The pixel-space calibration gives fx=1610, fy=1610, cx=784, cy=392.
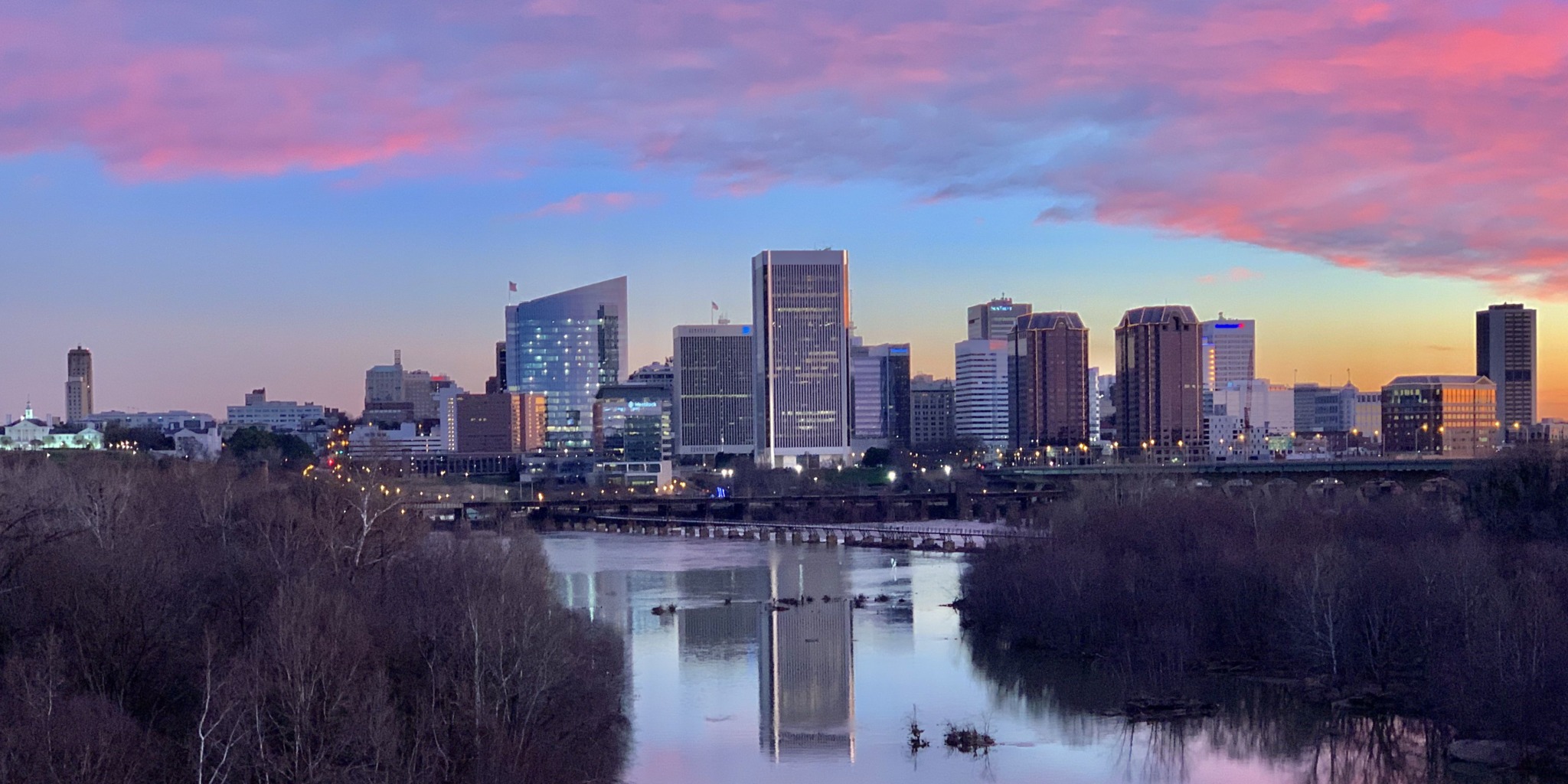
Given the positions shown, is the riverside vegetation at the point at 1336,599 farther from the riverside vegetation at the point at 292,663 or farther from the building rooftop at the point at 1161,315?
the building rooftop at the point at 1161,315

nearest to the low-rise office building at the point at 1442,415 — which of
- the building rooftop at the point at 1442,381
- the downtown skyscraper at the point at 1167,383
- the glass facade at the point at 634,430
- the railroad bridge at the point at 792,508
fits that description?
the building rooftop at the point at 1442,381

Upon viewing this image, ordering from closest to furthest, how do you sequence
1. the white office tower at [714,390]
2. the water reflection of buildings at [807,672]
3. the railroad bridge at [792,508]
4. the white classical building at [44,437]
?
the water reflection of buildings at [807,672], the railroad bridge at [792,508], the white classical building at [44,437], the white office tower at [714,390]

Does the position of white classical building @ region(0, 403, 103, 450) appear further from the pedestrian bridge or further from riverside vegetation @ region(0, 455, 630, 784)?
riverside vegetation @ region(0, 455, 630, 784)

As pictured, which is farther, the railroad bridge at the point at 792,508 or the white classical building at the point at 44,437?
the white classical building at the point at 44,437

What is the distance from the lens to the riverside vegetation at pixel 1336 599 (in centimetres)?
2855

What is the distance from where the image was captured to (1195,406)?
162 m

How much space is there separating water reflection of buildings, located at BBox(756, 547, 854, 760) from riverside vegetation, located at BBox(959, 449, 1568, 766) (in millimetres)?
4382

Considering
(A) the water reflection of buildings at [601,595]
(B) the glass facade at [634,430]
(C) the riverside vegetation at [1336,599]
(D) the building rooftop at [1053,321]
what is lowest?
(A) the water reflection of buildings at [601,595]

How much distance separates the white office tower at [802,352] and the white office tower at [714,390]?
1514cm

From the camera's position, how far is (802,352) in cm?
17188

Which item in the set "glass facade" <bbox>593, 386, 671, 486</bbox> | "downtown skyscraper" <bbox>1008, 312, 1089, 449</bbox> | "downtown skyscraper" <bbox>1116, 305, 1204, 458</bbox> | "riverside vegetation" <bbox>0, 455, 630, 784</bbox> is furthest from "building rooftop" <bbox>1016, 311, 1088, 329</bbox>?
"riverside vegetation" <bbox>0, 455, 630, 784</bbox>

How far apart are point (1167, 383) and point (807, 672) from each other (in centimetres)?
12861

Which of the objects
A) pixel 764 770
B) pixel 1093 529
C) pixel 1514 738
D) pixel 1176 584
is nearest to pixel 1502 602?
pixel 1514 738

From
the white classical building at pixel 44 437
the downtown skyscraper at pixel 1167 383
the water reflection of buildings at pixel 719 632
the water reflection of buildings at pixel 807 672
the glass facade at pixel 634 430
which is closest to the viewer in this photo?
the water reflection of buildings at pixel 807 672
